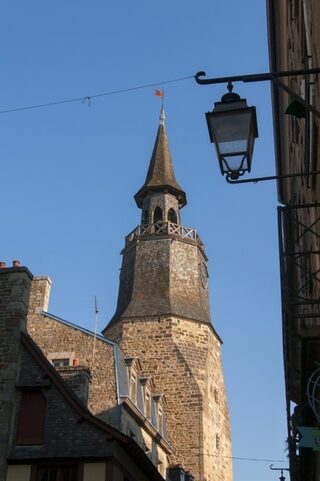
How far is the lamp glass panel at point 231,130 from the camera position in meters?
5.68

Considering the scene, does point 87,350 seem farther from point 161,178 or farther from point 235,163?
point 161,178

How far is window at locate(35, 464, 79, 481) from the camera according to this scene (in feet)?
41.4

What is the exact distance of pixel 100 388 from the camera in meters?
19.8

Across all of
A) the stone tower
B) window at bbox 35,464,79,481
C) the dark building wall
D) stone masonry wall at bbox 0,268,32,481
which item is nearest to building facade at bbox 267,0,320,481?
the dark building wall

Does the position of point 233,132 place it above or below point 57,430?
above

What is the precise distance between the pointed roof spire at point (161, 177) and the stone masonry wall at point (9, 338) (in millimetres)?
23396

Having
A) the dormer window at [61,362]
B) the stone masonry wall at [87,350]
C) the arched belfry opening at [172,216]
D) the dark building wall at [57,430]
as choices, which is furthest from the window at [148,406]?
the arched belfry opening at [172,216]

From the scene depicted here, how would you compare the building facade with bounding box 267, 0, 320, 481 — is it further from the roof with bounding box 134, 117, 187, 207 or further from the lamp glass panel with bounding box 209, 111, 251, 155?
the roof with bounding box 134, 117, 187, 207

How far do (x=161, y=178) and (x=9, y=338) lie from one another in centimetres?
2512

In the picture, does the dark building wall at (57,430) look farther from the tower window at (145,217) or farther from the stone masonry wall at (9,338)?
the tower window at (145,217)

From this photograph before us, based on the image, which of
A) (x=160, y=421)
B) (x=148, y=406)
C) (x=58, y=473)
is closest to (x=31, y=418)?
(x=58, y=473)

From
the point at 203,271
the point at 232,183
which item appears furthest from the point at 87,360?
the point at 232,183

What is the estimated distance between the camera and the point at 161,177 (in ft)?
125

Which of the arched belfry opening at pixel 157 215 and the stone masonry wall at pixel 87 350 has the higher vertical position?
the arched belfry opening at pixel 157 215
